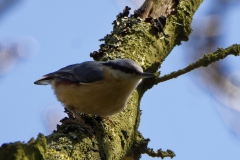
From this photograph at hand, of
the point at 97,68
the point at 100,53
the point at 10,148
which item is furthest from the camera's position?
the point at 100,53

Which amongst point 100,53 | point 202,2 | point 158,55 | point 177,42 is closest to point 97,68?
point 100,53

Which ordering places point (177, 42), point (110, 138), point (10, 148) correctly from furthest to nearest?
1. point (177, 42)
2. point (110, 138)
3. point (10, 148)

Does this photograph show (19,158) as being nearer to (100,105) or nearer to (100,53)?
(100,105)

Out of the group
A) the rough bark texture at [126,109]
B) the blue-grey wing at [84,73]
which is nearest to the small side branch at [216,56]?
the rough bark texture at [126,109]

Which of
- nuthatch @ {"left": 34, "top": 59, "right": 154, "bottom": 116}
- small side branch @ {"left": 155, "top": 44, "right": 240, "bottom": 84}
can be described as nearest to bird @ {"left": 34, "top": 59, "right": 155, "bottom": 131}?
nuthatch @ {"left": 34, "top": 59, "right": 154, "bottom": 116}

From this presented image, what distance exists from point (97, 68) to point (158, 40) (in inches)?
27.0

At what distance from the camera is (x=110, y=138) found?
9.67 ft

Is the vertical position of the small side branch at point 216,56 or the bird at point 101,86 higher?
the small side branch at point 216,56

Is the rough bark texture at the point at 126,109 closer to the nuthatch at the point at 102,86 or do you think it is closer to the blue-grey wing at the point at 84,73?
the nuthatch at the point at 102,86

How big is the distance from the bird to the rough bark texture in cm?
10

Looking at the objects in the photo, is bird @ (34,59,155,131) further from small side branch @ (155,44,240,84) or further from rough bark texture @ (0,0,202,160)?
small side branch @ (155,44,240,84)

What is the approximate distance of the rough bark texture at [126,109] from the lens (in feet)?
7.82

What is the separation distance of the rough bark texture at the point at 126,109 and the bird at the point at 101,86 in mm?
98

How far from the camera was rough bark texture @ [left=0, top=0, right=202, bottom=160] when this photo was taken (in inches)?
93.8
